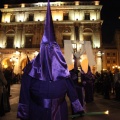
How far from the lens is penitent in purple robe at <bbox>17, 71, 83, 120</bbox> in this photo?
9.51ft

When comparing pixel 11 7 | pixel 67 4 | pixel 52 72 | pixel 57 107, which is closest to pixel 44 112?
pixel 57 107

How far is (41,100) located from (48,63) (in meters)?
0.56

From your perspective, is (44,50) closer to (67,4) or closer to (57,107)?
(57,107)

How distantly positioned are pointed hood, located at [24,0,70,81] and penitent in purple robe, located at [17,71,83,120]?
3.6 inches

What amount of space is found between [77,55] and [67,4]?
27572mm

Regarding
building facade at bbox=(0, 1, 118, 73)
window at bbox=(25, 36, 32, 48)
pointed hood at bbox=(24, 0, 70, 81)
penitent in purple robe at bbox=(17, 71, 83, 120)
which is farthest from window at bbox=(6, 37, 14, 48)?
penitent in purple robe at bbox=(17, 71, 83, 120)

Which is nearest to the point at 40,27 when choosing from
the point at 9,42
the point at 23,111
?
the point at 9,42

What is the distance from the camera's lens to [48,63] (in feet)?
9.91

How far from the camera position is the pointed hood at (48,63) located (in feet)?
9.88

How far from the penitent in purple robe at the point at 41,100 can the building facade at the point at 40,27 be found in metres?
29.3

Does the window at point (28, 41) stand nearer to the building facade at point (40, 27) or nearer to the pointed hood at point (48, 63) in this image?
the building facade at point (40, 27)

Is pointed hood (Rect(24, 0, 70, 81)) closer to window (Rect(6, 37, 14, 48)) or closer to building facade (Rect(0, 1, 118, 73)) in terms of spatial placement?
building facade (Rect(0, 1, 118, 73))

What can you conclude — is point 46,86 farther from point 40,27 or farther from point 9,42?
point 9,42

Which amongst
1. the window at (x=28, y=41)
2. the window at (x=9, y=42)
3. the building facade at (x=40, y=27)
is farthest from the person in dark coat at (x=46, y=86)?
the window at (x=9, y=42)
